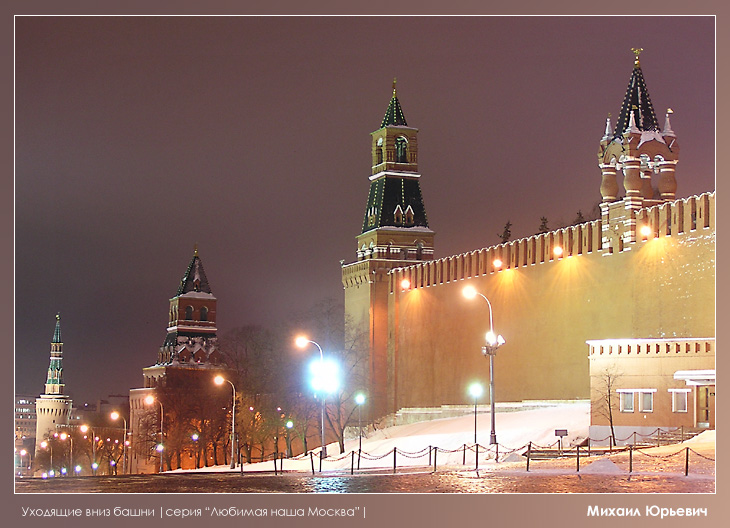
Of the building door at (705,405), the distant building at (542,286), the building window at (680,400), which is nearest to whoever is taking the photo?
the building door at (705,405)

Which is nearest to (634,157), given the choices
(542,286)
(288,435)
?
(542,286)

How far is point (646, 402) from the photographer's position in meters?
32.0

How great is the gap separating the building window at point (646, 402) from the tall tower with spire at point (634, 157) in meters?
6.98

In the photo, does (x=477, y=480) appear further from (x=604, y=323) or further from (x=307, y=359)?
(x=307, y=359)

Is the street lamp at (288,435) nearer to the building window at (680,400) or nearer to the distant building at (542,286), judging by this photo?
the distant building at (542,286)

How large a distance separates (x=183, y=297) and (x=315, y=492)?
177 feet

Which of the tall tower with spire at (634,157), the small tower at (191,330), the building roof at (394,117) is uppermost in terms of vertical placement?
the building roof at (394,117)

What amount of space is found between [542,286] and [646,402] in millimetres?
10470

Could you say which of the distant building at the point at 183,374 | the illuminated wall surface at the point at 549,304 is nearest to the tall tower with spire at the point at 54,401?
the distant building at the point at 183,374

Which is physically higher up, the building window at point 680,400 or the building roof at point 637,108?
the building roof at point 637,108

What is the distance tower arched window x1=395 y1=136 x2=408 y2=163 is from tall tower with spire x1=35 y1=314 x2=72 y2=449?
165 ft

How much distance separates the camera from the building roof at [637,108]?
39125 millimetres

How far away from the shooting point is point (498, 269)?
147 feet

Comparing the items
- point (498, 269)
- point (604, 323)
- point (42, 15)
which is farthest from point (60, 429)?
point (42, 15)
